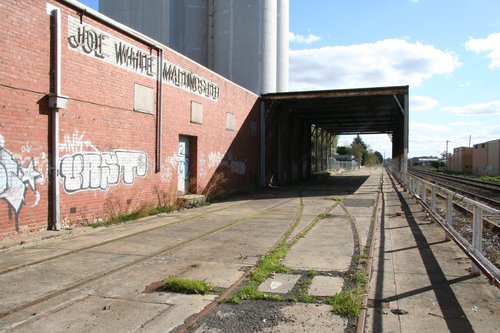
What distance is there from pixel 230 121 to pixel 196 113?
4.42 metres

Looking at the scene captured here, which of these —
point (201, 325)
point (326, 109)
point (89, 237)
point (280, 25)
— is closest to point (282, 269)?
point (201, 325)

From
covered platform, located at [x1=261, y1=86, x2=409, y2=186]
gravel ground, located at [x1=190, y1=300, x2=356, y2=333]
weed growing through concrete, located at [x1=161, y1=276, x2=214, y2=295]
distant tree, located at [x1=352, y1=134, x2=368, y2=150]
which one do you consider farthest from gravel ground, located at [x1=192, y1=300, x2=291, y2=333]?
distant tree, located at [x1=352, y1=134, x2=368, y2=150]

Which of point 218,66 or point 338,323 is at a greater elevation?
point 218,66

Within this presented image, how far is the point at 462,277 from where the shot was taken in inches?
274

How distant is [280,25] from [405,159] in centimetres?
2209

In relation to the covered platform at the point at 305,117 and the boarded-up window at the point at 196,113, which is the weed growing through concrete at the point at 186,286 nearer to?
the boarded-up window at the point at 196,113

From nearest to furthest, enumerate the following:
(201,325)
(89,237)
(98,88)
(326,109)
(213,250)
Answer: (201,325) → (213,250) → (89,237) → (98,88) → (326,109)

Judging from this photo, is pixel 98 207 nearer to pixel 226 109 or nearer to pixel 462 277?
pixel 462 277

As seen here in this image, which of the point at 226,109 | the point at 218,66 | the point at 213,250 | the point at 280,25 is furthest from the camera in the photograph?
the point at 280,25

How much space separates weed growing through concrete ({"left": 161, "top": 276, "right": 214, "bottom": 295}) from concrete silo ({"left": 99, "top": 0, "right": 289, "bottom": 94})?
3341 cm

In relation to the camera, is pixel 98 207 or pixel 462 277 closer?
pixel 462 277

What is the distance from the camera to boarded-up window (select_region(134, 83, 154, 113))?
581 inches

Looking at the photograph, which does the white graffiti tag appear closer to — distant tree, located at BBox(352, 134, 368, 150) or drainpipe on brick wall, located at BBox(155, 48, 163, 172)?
drainpipe on brick wall, located at BBox(155, 48, 163, 172)

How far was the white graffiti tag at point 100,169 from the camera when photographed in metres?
11.8
